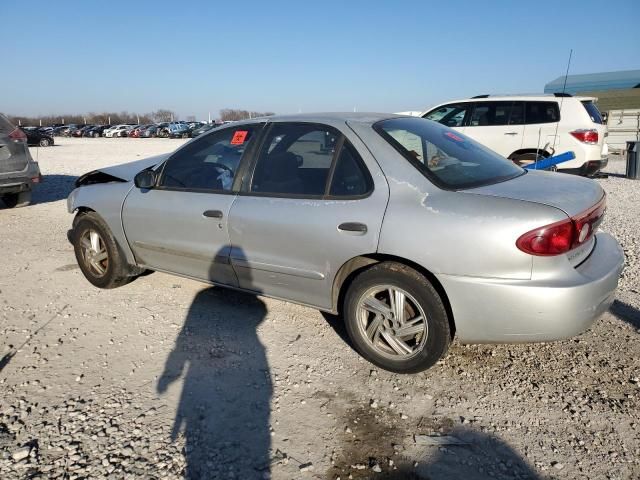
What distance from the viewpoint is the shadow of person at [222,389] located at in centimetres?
237

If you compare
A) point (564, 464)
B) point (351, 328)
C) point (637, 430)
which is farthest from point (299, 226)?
point (637, 430)

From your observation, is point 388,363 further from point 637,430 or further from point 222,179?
point 222,179

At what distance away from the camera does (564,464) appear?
2.29 metres

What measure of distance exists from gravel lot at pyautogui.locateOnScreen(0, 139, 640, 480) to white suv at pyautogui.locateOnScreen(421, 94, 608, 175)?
5.68m

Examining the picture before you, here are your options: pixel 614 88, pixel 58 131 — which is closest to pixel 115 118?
pixel 58 131

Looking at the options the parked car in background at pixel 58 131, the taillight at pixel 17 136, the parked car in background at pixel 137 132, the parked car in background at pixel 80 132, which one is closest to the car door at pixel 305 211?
the taillight at pixel 17 136

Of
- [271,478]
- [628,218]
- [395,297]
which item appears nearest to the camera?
[271,478]

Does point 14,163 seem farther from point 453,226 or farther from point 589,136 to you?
point 589,136

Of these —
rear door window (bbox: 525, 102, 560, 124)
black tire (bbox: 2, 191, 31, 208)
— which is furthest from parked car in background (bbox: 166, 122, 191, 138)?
rear door window (bbox: 525, 102, 560, 124)

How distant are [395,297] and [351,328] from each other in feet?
1.37

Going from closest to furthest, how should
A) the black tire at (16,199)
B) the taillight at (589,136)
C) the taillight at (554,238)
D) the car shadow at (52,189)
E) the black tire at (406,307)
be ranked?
the taillight at (554,238)
the black tire at (406,307)
the black tire at (16,199)
the taillight at (589,136)
the car shadow at (52,189)

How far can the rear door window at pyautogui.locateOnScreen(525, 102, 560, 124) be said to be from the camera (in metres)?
9.23

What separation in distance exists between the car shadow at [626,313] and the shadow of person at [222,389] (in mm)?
2794

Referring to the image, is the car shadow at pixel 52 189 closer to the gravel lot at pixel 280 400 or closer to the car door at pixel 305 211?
the gravel lot at pixel 280 400
